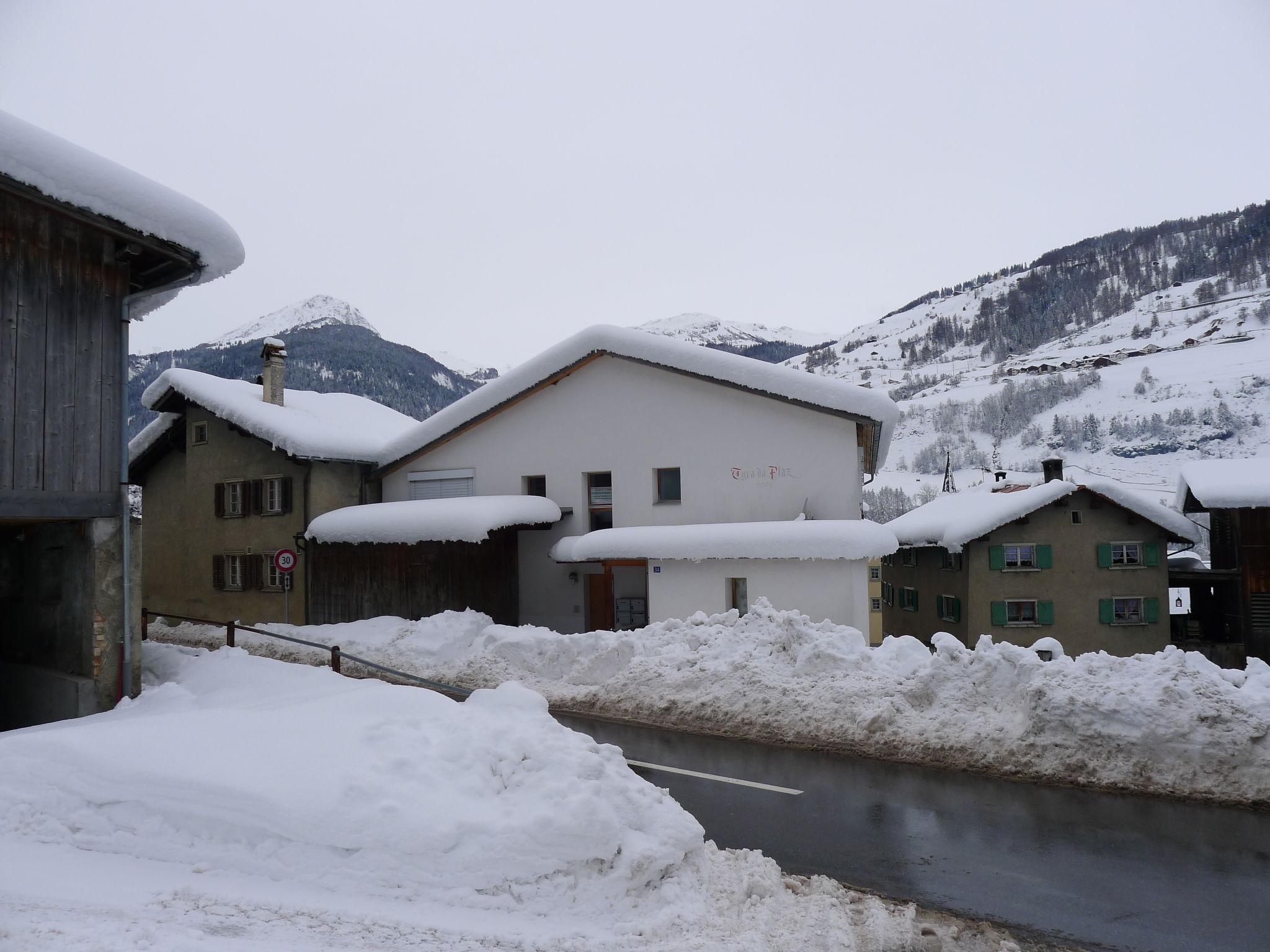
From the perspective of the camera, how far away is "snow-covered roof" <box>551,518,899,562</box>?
17.3 meters

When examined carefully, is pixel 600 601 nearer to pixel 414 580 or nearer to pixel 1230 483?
pixel 414 580

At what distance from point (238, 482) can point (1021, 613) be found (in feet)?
82.6

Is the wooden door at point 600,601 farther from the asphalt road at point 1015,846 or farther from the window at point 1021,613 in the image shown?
the window at point 1021,613

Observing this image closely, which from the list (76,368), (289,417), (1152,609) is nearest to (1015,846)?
(76,368)

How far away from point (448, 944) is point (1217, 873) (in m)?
5.89

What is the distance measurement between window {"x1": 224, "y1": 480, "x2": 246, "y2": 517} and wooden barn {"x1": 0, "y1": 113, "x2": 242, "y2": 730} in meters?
13.5

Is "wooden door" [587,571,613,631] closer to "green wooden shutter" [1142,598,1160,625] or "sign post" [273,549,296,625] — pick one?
"sign post" [273,549,296,625]

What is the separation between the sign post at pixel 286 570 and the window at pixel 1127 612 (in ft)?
83.7

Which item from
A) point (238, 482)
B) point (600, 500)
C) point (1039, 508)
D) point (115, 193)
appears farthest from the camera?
point (1039, 508)

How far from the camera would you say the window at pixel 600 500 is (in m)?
21.9

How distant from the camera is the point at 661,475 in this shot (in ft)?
70.4

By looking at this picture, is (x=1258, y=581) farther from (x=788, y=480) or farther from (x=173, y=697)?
(x=173, y=697)

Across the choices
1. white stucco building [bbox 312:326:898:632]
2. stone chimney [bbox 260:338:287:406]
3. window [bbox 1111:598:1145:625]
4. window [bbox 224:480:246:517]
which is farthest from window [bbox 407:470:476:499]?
window [bbox 1111:598:1145:625]

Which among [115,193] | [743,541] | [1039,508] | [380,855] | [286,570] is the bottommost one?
[380,855]
